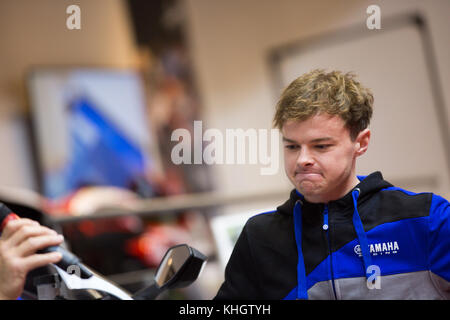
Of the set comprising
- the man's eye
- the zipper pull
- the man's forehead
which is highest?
the man's forehead

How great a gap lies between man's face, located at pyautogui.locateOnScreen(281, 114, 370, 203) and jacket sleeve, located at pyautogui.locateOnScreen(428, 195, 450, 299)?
14cm

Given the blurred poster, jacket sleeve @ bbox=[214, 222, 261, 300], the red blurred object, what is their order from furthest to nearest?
the blurred poster → the red blurred object → jacket sleeve @ bbox=[214, 222, 261, 300]

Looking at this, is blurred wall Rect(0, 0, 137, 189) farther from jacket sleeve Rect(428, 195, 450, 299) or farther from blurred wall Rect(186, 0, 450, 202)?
jacket sleeve Rect(428, 195, 450, 299)

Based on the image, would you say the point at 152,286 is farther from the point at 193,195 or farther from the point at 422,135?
the point at 193,195

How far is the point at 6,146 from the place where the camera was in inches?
145

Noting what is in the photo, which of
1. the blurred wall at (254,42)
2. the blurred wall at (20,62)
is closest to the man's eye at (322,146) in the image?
the blurred wall at (254,42)

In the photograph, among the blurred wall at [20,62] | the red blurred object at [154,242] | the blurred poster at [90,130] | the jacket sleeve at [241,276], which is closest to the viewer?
the jacket sleeve at [241,276]

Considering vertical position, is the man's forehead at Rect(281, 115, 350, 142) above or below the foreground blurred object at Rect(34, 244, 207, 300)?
above

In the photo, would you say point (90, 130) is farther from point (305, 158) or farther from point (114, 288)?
point (305, 158)

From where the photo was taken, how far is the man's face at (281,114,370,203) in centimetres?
75

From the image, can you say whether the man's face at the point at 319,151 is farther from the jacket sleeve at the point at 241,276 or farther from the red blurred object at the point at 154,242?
the red blurred object at the point at 154,242

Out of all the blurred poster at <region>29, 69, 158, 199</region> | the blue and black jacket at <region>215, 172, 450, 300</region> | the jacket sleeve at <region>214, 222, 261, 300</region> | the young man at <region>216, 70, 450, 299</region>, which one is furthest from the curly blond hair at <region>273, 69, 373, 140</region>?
the blurred poster at <region>29, 69, 158, 199</region>

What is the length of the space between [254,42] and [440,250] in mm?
2103

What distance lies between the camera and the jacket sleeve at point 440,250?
0.74 meters
